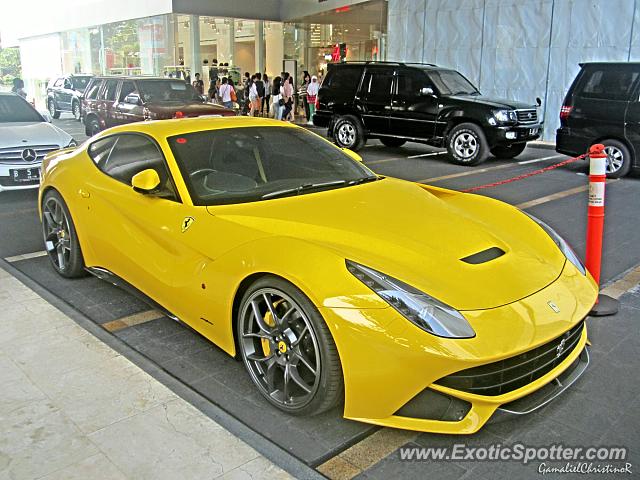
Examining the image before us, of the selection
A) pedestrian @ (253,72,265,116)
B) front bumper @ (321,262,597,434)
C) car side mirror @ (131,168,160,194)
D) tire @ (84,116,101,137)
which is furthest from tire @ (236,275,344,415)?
pedestrian @ (253,72,265,116)

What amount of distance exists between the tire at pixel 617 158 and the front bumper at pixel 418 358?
29.5ft

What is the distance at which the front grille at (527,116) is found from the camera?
1242 centimetres

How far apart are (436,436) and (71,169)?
3686mm

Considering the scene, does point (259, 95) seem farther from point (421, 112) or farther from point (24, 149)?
point (24, 149)

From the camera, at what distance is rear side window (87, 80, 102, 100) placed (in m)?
15.4

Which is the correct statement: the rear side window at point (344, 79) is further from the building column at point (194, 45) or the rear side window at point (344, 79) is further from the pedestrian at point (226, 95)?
the building column at point (194, 45)

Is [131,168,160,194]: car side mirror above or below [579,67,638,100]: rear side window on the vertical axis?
below

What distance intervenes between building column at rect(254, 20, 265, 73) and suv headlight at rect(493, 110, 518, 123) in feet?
58.8

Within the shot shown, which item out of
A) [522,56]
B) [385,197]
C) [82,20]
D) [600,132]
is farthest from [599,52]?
[82,20]

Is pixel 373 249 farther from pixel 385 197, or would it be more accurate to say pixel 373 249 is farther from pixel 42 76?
pixel 42 76

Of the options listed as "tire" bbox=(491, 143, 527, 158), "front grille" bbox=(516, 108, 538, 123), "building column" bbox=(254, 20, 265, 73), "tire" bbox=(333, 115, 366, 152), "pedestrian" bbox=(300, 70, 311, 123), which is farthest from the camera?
"building column" bbox=(254, 20, 265, 73)

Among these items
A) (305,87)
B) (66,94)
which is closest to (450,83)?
(305,87)

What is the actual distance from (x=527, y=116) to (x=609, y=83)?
1.90 metres

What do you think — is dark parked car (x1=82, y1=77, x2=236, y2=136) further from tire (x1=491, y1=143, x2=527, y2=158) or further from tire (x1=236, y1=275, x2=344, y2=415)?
tire (x1=236, y1=275, x2=344, y2=415)
